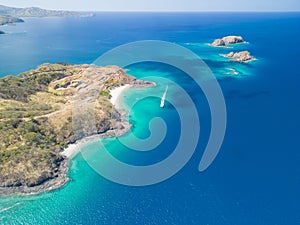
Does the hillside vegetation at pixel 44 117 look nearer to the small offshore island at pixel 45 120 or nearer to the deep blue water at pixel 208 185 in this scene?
the small offshore island at pixel 45 120

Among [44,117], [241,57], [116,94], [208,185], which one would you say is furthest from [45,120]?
[241,57]

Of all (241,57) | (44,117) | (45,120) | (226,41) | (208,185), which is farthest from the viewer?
(226,41)

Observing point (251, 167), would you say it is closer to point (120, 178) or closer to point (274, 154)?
point (274, 154)

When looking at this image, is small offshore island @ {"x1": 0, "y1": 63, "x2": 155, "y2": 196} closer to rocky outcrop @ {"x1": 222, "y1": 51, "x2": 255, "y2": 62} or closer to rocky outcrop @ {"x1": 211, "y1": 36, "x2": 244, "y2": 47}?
rocky outcrop @ {"x1": 222, "y1": 51, "x2": 255, "y2": 62}

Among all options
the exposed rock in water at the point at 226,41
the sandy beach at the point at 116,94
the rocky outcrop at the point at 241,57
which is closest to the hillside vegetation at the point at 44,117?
the sandy beach at the point at 116,94

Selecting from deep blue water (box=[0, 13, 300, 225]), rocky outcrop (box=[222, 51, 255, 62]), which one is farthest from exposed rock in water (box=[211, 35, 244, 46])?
deep blue water (box=[0, 13, 300, 225])

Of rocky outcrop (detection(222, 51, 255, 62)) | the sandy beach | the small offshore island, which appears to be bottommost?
the sandy beach

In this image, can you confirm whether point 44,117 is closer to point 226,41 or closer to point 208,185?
point 208,185

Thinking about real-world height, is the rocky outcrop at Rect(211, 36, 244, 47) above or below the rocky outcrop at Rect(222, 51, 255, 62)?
above
